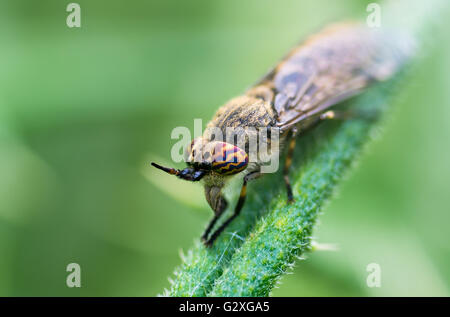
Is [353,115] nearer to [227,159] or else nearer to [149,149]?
[227,159]

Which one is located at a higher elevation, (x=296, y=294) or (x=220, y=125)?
(x=220, y=125)

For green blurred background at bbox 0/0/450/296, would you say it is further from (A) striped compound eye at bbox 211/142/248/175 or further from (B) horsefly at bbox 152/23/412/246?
(A) striped compound eye at bbox 211/142/248/175

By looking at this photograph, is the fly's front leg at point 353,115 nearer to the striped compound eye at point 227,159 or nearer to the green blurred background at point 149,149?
→ the green blurred background at point 149,149

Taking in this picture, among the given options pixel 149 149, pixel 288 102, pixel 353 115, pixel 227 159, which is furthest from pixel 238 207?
pixel 149 149

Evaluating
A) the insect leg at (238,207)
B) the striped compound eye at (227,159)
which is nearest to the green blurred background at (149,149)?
the insect leg at (238,207)
